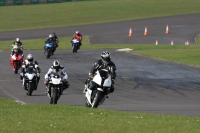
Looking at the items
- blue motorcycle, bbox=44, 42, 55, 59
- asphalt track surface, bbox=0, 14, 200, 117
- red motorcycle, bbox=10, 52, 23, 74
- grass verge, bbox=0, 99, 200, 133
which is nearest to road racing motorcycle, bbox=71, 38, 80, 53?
asphalt track surface, bbox=0, 14, 200, 117

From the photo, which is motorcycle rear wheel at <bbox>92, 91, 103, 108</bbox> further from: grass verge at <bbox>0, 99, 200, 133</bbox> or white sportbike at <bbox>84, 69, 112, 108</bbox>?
grass verge at <bbox>0, 99, 200, 133</bbox>

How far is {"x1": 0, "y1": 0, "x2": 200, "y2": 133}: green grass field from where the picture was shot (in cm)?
1207

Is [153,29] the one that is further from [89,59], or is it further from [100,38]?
[89,59]

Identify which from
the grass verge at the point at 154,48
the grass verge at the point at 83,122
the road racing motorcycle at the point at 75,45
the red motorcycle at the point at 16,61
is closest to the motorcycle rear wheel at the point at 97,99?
the grass verge at the point at 83,122

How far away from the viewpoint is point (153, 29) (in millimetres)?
59312

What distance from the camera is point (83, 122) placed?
1262 centimetres

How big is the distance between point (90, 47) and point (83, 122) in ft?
113

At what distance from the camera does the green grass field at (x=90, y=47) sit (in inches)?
475

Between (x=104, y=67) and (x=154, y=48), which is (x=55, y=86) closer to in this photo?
(x=104, y=67)

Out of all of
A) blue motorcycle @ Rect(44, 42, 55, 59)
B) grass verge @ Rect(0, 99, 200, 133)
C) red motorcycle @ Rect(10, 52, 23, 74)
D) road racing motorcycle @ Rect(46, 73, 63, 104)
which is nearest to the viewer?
grass verge @ Rect(0, 99, 200, 133)

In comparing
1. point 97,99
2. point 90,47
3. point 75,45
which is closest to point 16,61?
point 75,45

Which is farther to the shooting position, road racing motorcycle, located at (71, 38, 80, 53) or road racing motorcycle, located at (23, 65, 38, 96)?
road racing motorcycle, located at (71, 38, 80, 53)

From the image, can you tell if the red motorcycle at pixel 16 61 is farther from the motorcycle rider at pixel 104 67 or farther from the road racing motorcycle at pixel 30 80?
the motorcycle rider at pixel 104 67

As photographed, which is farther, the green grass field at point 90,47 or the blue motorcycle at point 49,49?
the blue motorcycle at point 49,49
